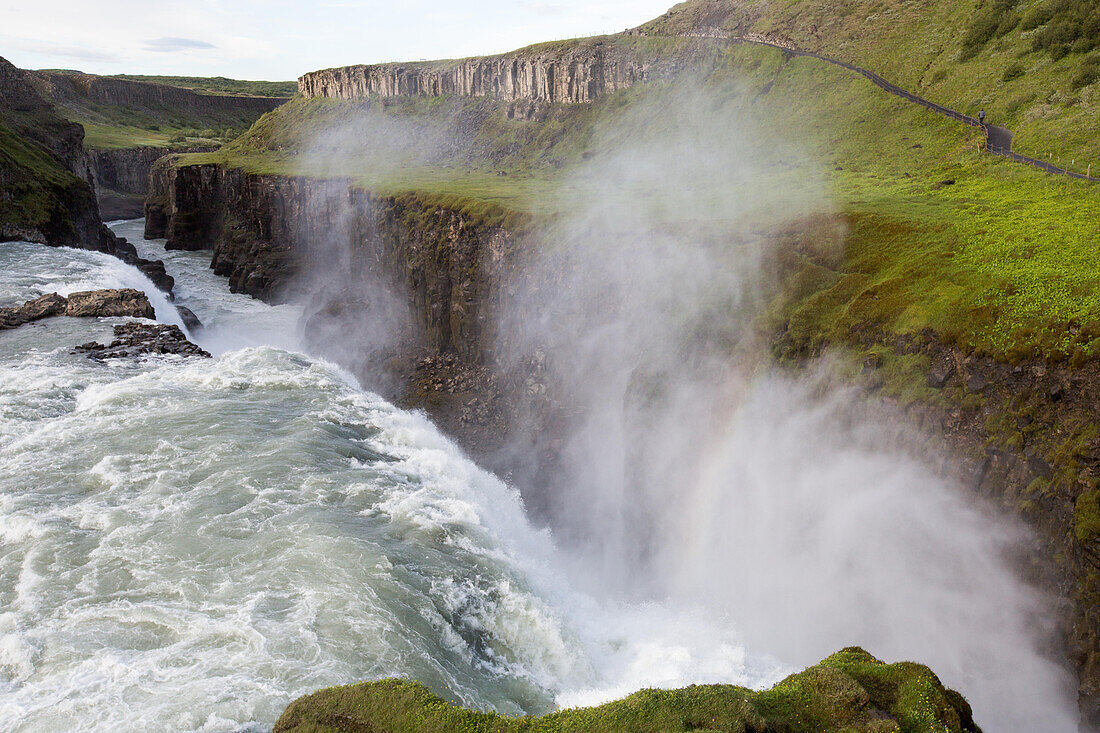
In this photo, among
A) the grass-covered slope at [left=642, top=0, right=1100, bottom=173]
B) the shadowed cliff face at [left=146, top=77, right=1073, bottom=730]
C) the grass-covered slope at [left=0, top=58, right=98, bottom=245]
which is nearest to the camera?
the shadowed cliff face at [left=146, top=77, right=1073, bottom=730]

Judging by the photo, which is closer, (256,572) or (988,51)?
(256,572)

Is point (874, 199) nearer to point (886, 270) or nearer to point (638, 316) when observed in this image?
point (886, 270)

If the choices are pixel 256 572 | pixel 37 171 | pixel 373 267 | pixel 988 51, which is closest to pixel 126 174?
pixel 37 171

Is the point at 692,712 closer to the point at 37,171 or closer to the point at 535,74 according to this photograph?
the point at 37,171

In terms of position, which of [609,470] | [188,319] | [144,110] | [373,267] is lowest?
[609,470]

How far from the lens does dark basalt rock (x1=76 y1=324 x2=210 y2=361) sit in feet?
122

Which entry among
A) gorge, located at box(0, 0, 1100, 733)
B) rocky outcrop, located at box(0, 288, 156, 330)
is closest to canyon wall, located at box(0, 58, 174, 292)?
gorge, located at box(0, 0, 1100, 733)

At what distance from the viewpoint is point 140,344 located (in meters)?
38.7

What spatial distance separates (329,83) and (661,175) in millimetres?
78426

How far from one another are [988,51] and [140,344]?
247 feet

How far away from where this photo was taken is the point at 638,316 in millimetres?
40031

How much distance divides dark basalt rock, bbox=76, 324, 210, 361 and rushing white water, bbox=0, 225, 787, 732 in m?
1.26

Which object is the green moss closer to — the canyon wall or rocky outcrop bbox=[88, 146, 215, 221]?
the canyon wall

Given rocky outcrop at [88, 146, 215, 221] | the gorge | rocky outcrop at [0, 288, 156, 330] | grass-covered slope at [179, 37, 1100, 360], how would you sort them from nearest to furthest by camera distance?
the gorge → grass-covered slope at [179, 37, 1100, 360] → rocky outcrop at [0, 288, 156, 330] → rocky outcrop at [88, 146, 215, 221]
